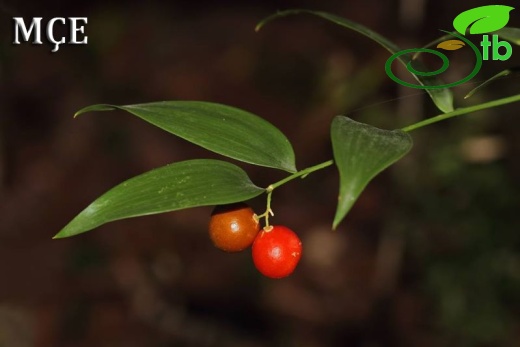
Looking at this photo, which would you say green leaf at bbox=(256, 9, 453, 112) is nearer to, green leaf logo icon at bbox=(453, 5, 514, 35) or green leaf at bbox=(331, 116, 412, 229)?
green leaf logo icon at bbox=(453, 5, 514, 35)

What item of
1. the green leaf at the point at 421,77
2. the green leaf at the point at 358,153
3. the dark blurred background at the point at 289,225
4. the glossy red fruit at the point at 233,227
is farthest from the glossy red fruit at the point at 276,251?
the dark blurred background at the point at 289,225

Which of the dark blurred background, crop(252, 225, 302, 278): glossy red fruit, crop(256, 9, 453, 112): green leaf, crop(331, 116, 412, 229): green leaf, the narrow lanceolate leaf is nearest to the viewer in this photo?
crop(331, 116, 412, 229): green leaf

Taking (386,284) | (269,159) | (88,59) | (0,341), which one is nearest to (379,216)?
(386,284)

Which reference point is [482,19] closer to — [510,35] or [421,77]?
[421,77]

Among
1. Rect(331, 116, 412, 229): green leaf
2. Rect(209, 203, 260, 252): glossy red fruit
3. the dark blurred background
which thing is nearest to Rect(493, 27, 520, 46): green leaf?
Rect(331, 116, 412, 229): green leaf

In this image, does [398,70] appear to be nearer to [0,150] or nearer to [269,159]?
[0,150]
